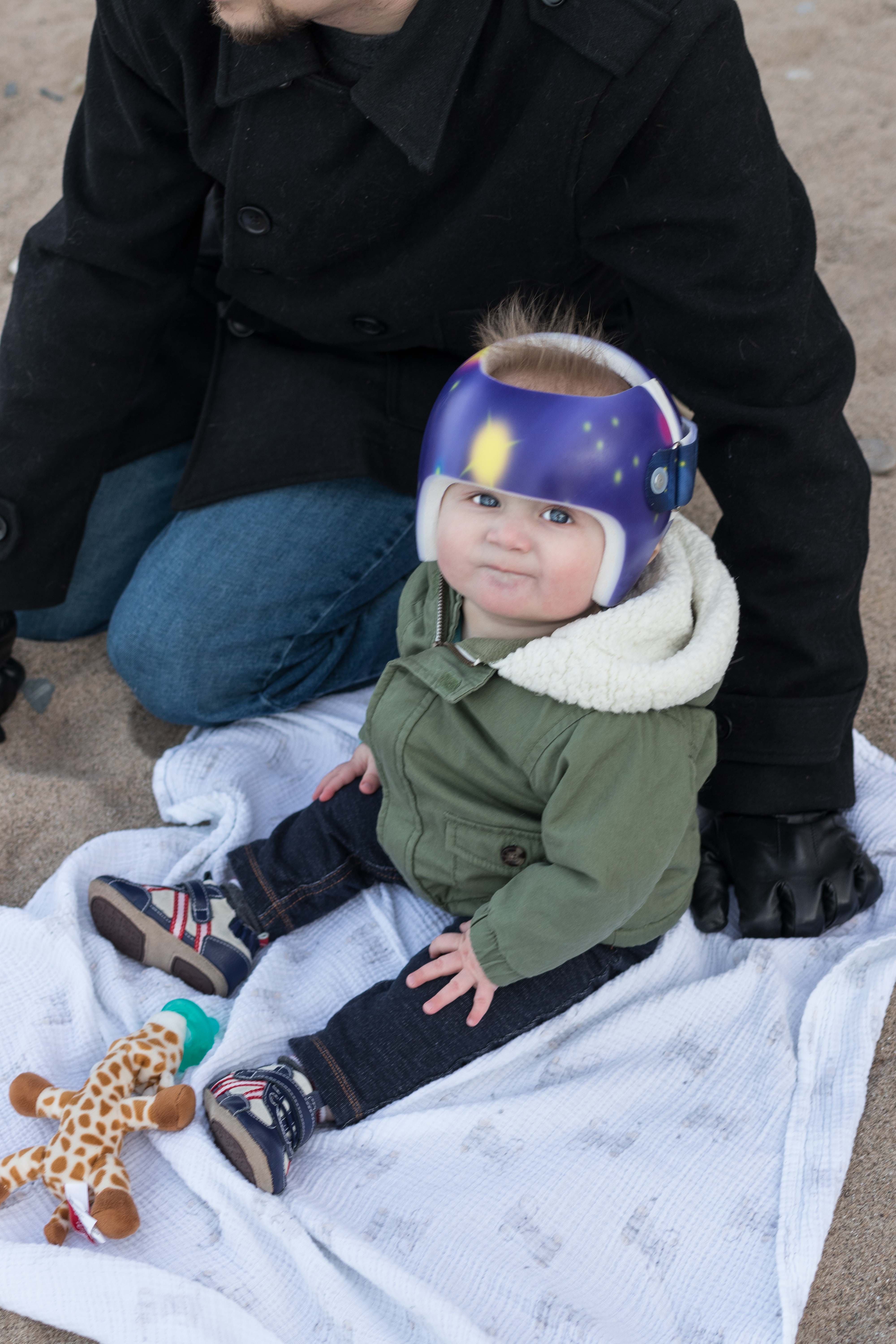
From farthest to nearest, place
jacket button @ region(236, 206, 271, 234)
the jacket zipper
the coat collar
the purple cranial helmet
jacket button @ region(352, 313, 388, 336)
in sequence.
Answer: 1. jacket button @ region(352, 313, 388, 336)
2. jacket button @ region(236, 206, 271, 234)
3. the jacket zipper
4. the coat collar
5. the purple cranial helmet

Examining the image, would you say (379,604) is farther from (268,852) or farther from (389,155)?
(389,155)

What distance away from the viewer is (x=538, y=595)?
3.70 feet

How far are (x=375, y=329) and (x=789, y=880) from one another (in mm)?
931

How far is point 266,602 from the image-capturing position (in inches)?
68.9

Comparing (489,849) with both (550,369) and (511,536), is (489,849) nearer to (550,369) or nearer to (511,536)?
(511,536)

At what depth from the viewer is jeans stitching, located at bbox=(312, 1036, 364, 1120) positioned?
1266mm

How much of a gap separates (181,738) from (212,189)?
Answer: 2.76 ft

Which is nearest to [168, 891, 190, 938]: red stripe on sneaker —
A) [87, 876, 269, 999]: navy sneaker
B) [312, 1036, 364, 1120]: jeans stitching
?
[87, 876, 269, 999]: navy sneaker

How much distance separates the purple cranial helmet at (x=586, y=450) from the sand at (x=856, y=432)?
2.39 ft

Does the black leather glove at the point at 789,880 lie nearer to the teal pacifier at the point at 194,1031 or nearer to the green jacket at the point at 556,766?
the green jacket at the point at 556,766

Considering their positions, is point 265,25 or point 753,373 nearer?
point 265,25

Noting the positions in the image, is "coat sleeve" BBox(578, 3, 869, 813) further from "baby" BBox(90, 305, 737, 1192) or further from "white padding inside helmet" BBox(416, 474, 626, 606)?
"white padding inside helmet" BBox(416, 474, 626, 606)

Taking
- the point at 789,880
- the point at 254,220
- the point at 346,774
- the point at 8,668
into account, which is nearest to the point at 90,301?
the point at 254,220

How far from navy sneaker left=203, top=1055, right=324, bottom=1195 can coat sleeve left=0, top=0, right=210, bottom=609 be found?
85cm
